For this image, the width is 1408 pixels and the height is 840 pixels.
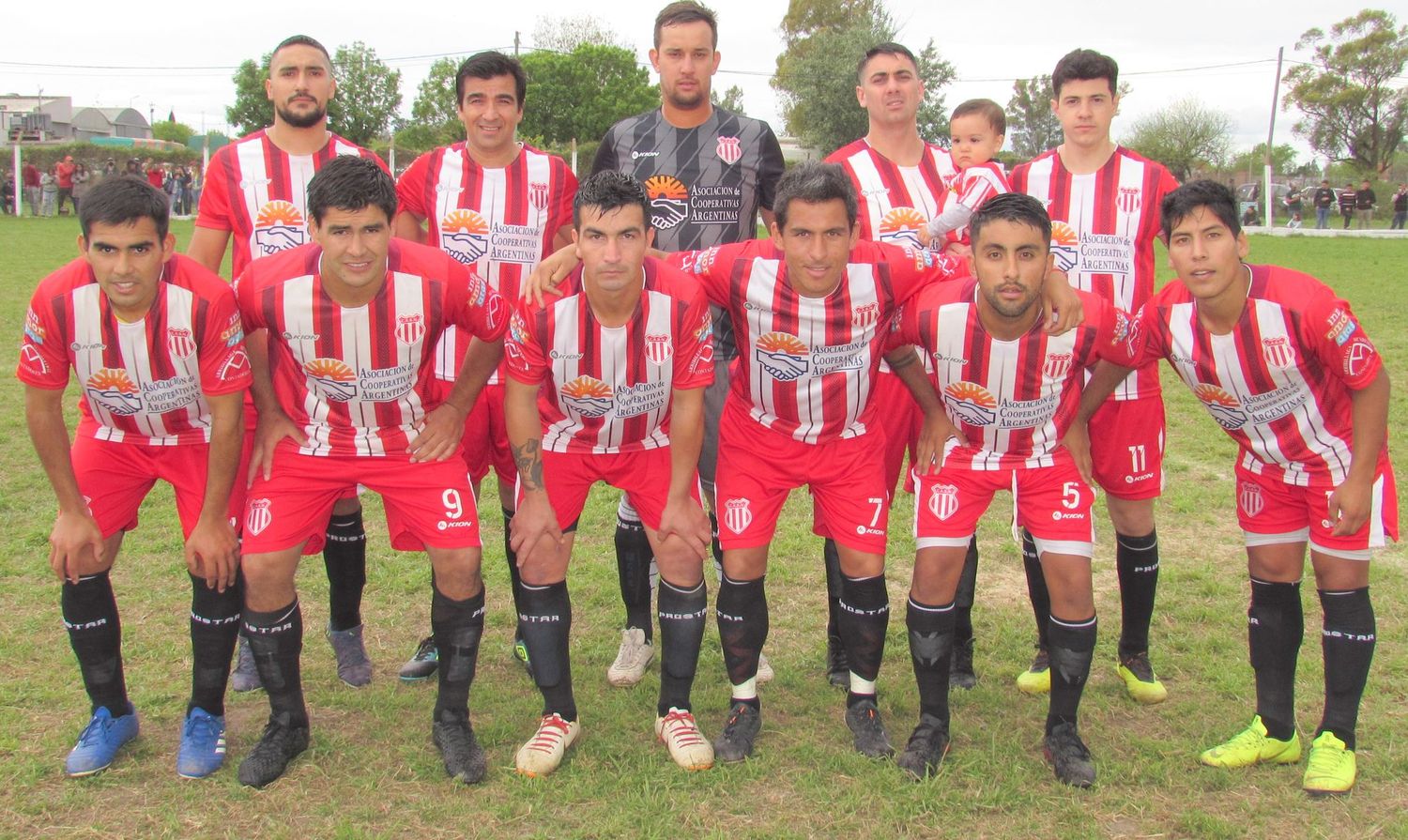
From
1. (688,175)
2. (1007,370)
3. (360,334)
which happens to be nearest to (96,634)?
(360,334)

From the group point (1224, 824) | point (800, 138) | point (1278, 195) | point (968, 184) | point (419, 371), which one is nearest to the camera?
point (1224, 824)

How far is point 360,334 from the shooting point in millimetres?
3607

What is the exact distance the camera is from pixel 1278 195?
39281mm

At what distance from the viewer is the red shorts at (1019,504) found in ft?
11.9

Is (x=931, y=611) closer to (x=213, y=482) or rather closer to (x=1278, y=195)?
(x=213, y=482)

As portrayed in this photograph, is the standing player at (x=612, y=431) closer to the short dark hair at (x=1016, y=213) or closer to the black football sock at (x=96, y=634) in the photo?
the short dark hair at (x=1016, y=213)

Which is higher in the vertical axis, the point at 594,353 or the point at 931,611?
the point at 594,353

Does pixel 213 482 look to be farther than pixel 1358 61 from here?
No

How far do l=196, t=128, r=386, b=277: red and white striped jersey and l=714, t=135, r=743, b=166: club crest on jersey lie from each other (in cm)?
143

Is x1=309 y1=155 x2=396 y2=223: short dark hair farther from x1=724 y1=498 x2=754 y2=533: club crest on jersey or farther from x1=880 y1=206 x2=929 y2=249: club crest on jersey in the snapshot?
x1=880 y1=206 x2=929 y2=249: club crest on jersey

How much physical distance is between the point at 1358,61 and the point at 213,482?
57802 millimetres

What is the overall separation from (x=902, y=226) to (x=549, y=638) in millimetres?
2100

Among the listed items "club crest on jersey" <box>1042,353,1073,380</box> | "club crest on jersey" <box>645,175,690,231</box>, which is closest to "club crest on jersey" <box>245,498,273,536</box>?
"club crest on jersey" <box>645,175,690,231</box>

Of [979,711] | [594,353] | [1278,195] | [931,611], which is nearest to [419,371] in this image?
[594,353]
